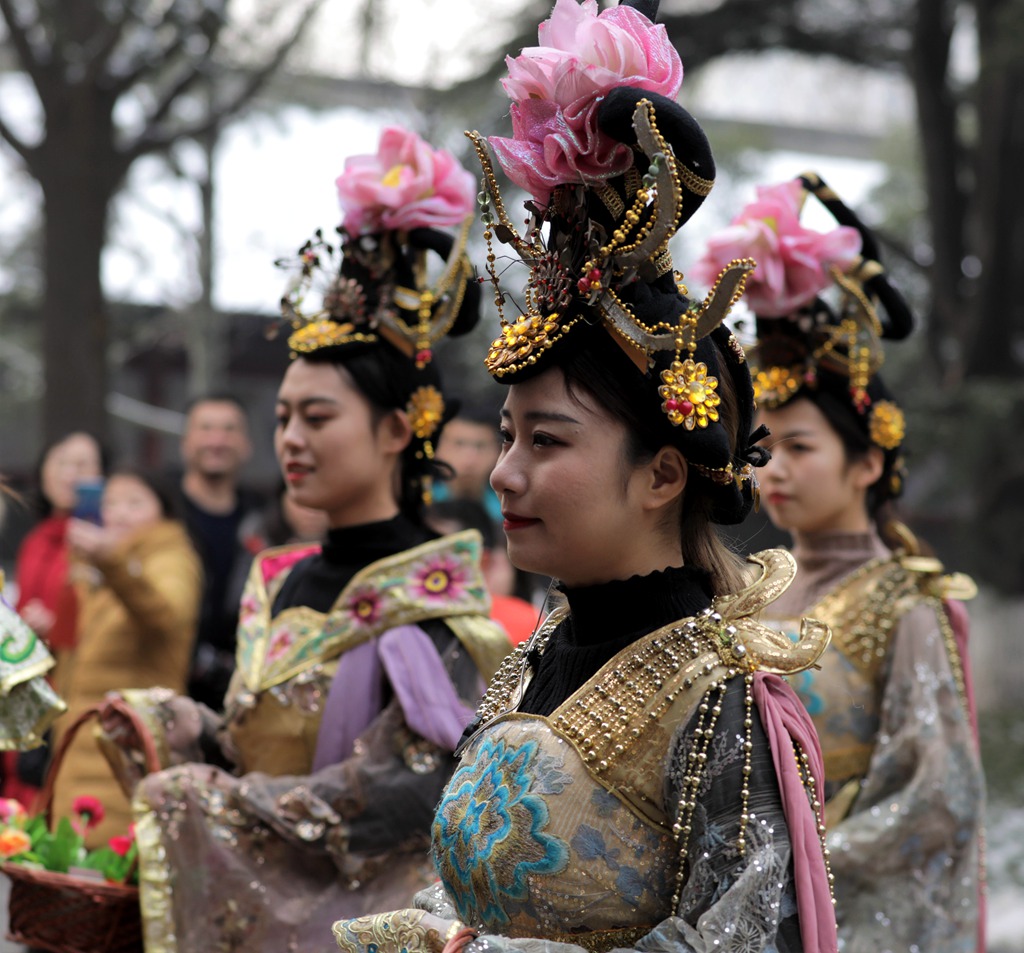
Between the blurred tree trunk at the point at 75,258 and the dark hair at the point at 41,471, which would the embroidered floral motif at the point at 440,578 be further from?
the blurred tree trunk at the point at 75,258

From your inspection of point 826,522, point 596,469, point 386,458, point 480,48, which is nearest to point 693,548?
point 596,469

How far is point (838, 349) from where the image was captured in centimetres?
382

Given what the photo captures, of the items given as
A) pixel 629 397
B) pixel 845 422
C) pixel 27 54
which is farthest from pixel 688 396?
pixel 27 54

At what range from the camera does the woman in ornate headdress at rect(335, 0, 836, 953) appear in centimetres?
196

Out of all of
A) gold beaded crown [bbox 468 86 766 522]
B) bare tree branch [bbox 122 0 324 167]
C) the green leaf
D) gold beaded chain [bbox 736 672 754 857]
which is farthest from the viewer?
bare tree branch [bbox 122 0 324 167]

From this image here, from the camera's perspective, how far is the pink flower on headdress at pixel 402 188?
3572 mm

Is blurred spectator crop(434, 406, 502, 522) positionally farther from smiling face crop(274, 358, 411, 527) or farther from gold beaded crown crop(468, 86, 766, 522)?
gold beaded crown crop(468, 86, 766, 522)

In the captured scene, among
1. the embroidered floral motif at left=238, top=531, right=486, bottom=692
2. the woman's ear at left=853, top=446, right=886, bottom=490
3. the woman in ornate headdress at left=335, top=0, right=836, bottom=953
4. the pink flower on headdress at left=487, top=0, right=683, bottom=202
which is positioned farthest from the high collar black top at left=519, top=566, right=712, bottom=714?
the woman's ear at left=853, top=446, right=886, bottom=490

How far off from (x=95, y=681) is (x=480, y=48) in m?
6.83

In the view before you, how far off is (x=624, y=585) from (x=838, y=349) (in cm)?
186

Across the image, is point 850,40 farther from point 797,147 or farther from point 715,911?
point 715,911

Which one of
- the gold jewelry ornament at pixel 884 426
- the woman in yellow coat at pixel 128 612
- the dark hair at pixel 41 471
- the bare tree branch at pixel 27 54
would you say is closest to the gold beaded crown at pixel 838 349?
the gold jewelry ornament at pixel 884 426

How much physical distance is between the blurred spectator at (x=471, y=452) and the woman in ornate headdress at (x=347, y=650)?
1958 mm

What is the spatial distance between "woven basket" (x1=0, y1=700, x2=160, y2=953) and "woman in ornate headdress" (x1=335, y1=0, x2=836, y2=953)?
988 millimetres
